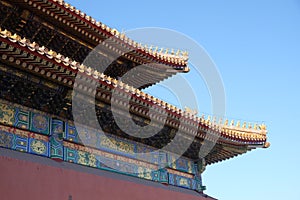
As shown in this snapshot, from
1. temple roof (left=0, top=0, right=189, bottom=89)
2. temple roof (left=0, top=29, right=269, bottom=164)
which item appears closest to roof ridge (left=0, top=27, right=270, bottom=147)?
temple roof (left=0, top=29, right=269, bottom=164)

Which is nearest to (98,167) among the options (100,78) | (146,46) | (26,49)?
(100,78)

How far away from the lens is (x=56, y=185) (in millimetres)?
7547

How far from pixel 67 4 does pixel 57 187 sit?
5054 mm

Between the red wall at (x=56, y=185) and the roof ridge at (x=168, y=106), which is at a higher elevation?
the roof ridge at (x=168, y=106)

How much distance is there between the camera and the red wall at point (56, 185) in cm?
687

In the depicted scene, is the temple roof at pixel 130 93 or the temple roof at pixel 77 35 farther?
the temple roof at pixel 77 35

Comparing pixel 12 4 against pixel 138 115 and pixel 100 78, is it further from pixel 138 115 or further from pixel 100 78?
pixel 138 115

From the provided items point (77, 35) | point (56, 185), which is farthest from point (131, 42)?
point (56, 185)

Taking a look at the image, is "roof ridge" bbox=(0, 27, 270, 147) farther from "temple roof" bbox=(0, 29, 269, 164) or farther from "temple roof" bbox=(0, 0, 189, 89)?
"temple roof" bbox=(0, 0, 189, 89)

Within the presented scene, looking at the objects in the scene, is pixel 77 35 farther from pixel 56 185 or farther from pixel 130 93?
pixel 56 185

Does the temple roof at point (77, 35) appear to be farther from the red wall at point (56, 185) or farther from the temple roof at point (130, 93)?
the red wall at point (56, 185)

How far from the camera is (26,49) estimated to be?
6969 millimetres

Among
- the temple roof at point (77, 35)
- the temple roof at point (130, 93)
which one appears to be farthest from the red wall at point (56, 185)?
the temple roof at point (77, 35)

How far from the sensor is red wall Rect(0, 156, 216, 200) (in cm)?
687
